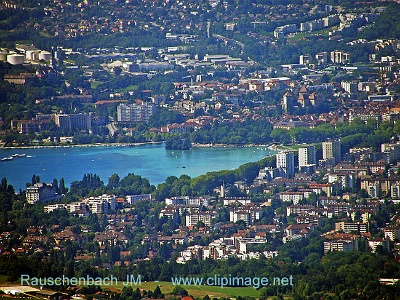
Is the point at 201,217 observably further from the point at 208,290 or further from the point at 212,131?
the point at 212,131

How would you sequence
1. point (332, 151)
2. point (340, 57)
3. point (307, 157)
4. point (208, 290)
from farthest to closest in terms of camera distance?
point (340, 57) < point (332, 151) < point (307, 157) < point (208, 290)

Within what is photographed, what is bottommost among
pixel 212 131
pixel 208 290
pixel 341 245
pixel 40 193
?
pixel 208 290

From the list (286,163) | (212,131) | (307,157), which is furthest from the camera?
(212,131)

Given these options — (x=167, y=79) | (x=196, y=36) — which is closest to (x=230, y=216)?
(x=167, y=79)

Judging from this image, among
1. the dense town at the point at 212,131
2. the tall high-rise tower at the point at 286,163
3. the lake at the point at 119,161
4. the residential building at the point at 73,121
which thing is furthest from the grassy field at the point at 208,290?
the residential building at the point at 73,121

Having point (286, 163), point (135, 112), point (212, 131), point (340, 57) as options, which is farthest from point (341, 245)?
point (340, 57)

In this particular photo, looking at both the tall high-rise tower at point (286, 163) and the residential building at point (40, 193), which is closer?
the residential building at point (40, 193)

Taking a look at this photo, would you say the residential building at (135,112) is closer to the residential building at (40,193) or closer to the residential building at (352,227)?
the residential building at (40,193)

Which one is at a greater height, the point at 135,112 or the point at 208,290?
the point at 135,112
